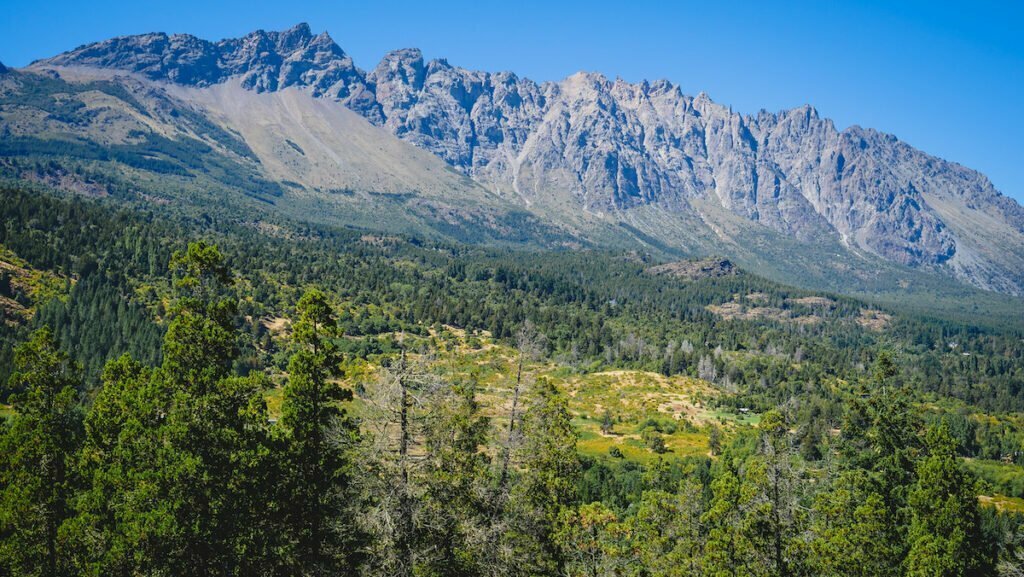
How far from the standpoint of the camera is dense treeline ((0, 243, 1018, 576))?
74.1ft

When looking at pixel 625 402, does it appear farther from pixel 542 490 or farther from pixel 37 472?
pixel 37 472

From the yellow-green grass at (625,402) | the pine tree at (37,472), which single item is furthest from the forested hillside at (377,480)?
the yellow-green grass at (625,402)

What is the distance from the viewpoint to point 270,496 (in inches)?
987

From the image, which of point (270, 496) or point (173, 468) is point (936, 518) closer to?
point (270, 496)

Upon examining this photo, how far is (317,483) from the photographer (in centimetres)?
2589

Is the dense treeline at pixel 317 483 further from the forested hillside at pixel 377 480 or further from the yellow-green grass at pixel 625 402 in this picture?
the yellow-green grass at pixel 625 402

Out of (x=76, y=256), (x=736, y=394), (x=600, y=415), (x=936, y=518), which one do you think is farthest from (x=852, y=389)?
(x=76, y=256)

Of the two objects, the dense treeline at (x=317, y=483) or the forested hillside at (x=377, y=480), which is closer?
the dense treeline at (x=317, y=483)

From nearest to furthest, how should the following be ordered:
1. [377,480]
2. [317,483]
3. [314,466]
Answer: [377,480] → [317,483] → [314,466]

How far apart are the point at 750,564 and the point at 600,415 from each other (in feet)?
320

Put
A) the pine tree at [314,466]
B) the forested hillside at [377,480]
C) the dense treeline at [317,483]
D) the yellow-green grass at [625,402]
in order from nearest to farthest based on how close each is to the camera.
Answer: the dense treeline at [317,483] → the forested hillside at [377,480] → the pine tree at [314,466] → the yellow-green grass at [625,402]

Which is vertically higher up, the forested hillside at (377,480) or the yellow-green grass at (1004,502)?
the forested hillside at (377,480)

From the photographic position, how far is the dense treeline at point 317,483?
22594 millimetres

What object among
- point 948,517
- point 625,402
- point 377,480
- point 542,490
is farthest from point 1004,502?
point 377,480
